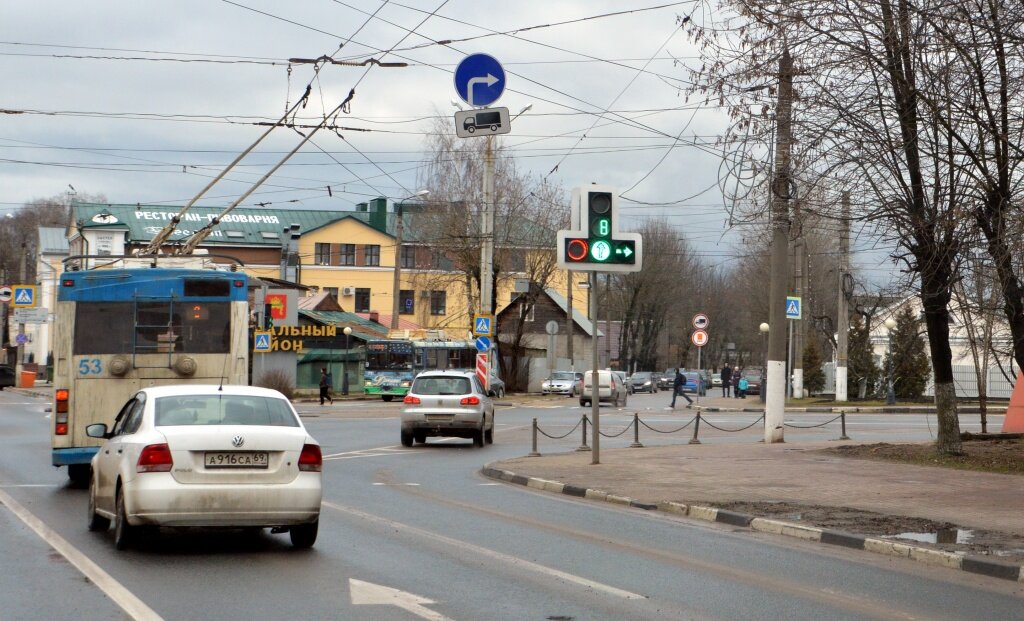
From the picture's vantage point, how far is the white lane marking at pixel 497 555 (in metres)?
9.29

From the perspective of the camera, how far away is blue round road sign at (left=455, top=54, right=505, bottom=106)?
22.6 meters

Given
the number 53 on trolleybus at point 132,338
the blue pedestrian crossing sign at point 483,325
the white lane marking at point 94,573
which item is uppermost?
the blue pedestrian crossing sign at point 483,325

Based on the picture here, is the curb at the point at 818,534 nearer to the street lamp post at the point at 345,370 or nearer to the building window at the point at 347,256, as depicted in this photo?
the street lamp post at the point at 345,370

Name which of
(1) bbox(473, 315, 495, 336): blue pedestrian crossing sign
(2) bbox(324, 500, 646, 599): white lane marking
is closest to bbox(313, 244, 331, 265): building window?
(1) bbox(473, 315, 495, 336): blue pedestrian crossing sign

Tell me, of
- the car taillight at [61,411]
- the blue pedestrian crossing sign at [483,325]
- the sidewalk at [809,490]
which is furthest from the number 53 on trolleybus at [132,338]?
the blue pedestrian crossing sign at [483,325]

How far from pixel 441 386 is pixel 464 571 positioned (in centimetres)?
1769

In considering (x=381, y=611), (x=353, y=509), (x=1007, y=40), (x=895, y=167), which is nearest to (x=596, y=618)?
(x=381, y=611)

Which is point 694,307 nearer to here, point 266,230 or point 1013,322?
point 266,230

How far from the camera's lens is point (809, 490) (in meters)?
17.0

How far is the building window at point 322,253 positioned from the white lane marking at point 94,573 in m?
78.3

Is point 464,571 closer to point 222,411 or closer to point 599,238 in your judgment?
point 222,411

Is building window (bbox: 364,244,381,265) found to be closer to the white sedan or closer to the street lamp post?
the street lamp post

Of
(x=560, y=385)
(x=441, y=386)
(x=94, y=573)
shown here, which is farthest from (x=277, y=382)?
(x=94, y=573)

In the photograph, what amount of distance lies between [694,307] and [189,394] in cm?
9733
